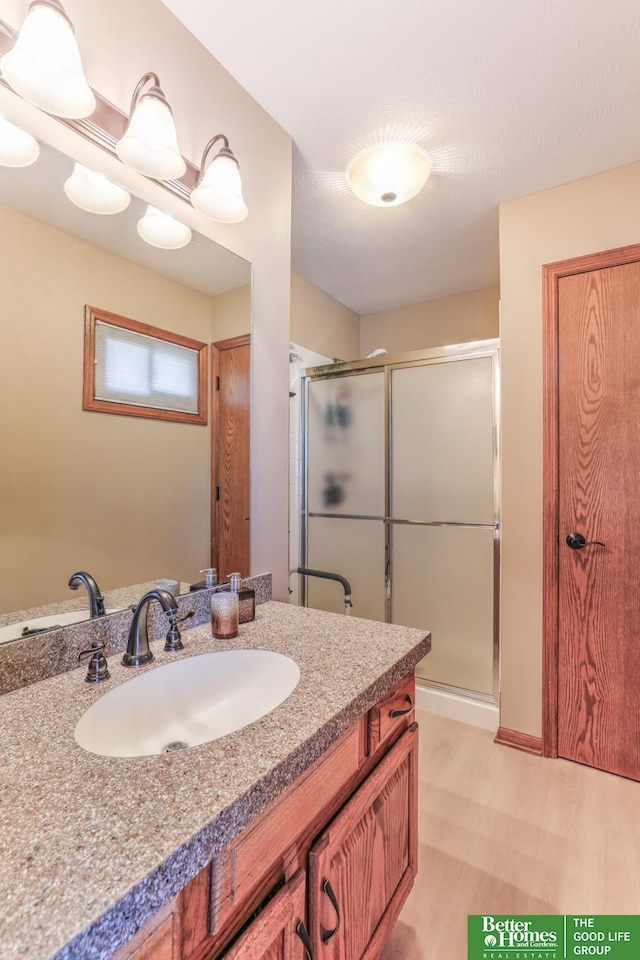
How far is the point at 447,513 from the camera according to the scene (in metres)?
2.40

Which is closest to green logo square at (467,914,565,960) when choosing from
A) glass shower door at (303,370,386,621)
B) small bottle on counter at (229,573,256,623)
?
small bottle on counter at (229,573,256,623)

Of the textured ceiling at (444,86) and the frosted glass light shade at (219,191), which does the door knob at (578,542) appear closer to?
the textured ceiling at (444,86)

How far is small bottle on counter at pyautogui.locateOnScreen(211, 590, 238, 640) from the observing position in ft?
3.72

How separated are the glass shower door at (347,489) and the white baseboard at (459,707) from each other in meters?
0.47

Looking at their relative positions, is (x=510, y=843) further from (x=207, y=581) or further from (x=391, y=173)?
(x=391, y=173)

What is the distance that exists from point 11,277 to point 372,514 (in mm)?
2096

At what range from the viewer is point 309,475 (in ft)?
9.48

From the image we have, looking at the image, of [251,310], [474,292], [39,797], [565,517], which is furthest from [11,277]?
[474,292]

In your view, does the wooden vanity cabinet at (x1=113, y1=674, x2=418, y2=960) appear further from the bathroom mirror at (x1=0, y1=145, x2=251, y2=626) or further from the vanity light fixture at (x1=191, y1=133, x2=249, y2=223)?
the vanity light fixture at (x1=191, y1=133, x2=249, y2=223)

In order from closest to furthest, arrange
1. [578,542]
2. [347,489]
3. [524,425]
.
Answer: [578,542], [524,425], [347,489]

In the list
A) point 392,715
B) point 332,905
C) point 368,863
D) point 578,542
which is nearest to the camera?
point 332,905

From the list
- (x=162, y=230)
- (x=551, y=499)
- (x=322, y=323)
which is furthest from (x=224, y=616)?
(x=322, y=323)

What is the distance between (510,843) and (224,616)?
1327 millimetres

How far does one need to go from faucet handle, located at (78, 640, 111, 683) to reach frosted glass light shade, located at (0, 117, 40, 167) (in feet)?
3.20
